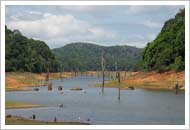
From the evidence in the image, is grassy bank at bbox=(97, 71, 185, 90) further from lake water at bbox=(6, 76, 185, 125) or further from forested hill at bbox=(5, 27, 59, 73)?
forested hill at bbox=(5, 27, 59, 73)

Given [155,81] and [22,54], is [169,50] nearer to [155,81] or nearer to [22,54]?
[155,81]

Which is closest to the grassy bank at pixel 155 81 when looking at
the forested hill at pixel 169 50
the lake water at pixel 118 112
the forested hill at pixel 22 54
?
the forested hill at pixel 169 50

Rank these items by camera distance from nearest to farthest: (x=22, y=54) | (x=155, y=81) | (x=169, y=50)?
(x=155, y=81) < (x=169, y=50) < (x=22, y=54)

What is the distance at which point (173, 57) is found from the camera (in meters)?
76.8

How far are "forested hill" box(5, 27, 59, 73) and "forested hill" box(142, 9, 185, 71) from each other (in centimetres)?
2872

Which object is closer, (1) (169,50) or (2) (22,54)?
(1) (169,50)

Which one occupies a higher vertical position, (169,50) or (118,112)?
(169,50)

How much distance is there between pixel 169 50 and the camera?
76.8 meters

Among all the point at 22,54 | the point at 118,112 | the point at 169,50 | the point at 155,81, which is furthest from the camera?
the point at 22,54

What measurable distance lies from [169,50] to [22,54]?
126 ft

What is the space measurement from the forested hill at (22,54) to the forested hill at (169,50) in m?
28.7

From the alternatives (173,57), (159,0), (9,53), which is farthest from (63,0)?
(9,53)

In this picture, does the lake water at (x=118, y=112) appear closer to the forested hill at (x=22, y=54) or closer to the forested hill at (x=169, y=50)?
the forested hill at (x=169, y=50)

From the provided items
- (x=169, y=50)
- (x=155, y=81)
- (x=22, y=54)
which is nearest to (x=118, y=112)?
(x=155, y=81)
